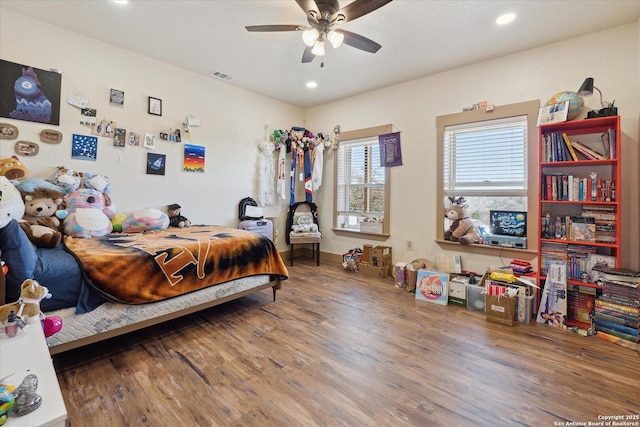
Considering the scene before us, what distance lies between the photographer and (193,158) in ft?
12.1

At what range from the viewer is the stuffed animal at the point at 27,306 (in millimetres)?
1136

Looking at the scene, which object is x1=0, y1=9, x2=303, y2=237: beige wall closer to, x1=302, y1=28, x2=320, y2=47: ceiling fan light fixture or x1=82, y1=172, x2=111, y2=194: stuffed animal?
x1=82, y1=172, x2=111, y2=194: stuffed animal

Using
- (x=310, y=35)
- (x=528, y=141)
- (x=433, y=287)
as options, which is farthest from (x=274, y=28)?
(x=433, y=287)

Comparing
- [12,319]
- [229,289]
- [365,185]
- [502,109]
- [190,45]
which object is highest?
[190,45]

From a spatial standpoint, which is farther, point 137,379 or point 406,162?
point 406,162

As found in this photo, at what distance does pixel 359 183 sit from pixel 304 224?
1107 mm

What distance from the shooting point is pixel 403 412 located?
4.80ft

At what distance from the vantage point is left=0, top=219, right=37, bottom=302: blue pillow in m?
1.50

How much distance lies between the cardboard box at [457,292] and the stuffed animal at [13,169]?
13.8ft

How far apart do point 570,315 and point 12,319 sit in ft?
12.4

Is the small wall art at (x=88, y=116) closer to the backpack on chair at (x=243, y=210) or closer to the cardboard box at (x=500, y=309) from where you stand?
the backpack on chair at (x=243, y=210)

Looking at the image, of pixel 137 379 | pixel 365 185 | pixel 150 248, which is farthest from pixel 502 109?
pixel 137 379

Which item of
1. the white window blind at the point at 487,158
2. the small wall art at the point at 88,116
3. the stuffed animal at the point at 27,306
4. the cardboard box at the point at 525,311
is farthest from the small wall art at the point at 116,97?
the cardboard box at the point at 525,311

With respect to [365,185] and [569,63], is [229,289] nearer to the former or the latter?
[365,185]
